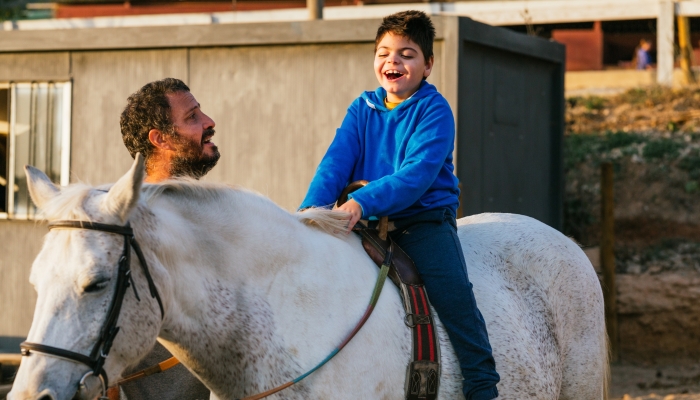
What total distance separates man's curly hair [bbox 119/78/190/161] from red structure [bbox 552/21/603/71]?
15.1 metres

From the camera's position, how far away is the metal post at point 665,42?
14424mm

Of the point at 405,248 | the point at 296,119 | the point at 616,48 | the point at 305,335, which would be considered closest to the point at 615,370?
the point at 296,119

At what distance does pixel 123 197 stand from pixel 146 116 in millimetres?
1065

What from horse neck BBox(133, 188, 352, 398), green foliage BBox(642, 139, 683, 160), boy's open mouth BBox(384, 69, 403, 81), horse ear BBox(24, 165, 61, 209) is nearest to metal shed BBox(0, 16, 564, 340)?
boy's open mouth BBox(384, 69, 403, 81)

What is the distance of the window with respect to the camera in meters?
7.68

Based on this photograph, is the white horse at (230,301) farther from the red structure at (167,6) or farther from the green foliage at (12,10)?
the red structure at (167,6)

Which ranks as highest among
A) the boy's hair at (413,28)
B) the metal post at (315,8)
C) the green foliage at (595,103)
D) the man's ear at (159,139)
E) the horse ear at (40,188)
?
the metal post at (315,8)

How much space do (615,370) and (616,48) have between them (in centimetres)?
1163

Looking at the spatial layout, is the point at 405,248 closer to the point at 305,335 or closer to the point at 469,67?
the point at 305,335

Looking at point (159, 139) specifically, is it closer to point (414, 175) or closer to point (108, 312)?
point (414, 175)

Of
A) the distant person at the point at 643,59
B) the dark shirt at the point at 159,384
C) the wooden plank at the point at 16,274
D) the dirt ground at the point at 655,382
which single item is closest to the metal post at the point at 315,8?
the wooden plank at the point at 16,274

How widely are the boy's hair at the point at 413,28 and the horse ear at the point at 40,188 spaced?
1392 mm

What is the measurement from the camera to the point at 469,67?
280 inches

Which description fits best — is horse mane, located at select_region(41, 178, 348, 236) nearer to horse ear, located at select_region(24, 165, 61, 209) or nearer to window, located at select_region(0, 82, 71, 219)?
horse ear, located at select_region(24, 165, 61, 209)
